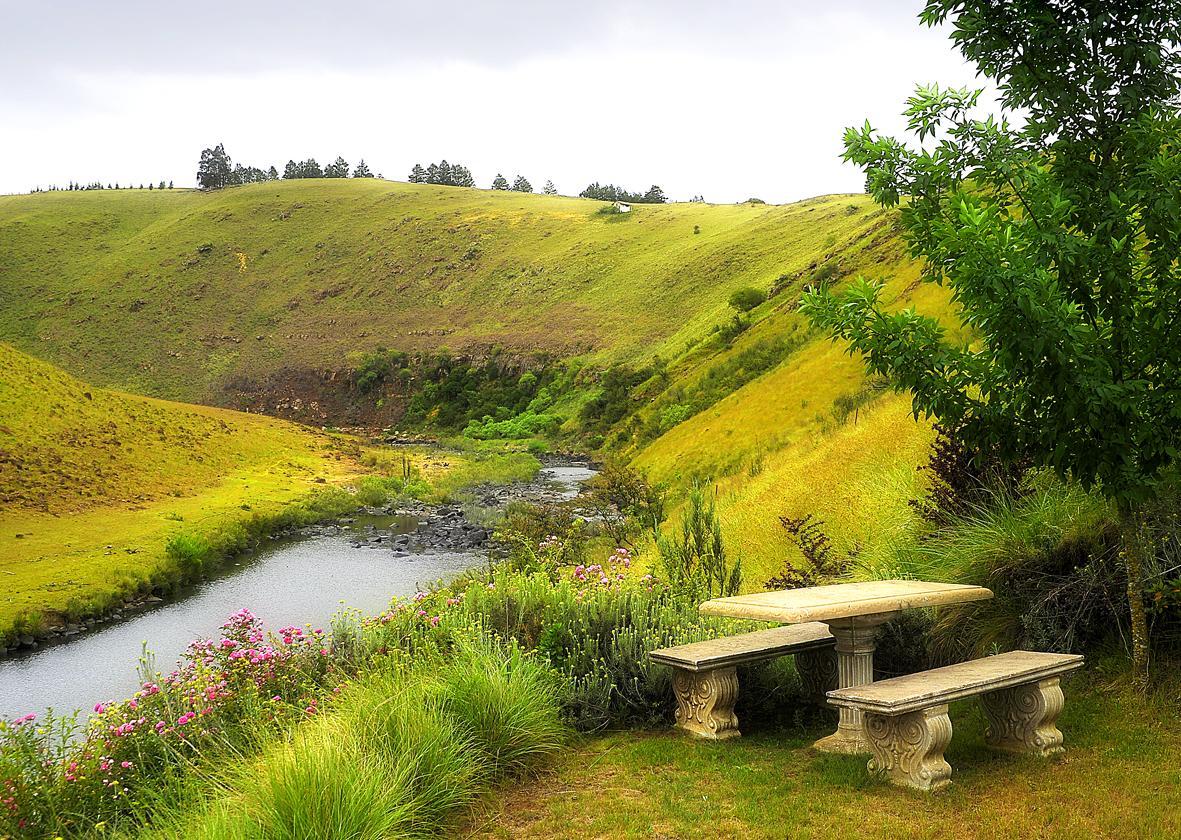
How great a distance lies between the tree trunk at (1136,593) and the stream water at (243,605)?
9.77 meters

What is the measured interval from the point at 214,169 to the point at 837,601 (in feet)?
454

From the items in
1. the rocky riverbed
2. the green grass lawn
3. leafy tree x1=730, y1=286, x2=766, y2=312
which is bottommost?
the rocky riverbed

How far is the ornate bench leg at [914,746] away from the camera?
5613mm

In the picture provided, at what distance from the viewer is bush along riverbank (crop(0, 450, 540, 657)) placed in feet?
56.7

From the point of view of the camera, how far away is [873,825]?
514 cm

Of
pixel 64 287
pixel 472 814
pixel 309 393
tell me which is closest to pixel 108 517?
pixel 472 814

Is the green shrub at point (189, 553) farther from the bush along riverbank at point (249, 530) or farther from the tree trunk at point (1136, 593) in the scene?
the tree trunk at point (1136, 593)

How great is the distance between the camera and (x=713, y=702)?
7027mm

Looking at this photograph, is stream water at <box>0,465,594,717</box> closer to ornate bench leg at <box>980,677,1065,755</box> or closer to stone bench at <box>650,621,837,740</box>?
stone bench at <box>650,621,837,740</box>

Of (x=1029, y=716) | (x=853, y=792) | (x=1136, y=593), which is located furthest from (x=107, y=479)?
(x=1136, y=593)

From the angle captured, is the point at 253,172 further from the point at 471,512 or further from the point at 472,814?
the point at 472,814

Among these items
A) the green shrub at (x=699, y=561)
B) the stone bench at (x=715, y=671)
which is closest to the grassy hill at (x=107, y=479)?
the green shrub at (x=699, y=561)

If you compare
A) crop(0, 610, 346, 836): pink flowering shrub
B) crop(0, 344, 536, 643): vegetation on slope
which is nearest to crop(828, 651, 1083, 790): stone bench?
crop(0, 610, 346, 836): pink flowering shrub

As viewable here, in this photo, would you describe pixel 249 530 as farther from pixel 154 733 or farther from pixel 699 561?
pixel 154 733
